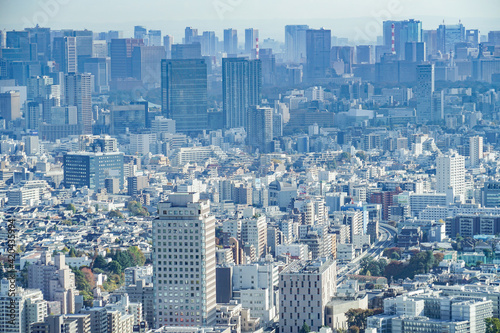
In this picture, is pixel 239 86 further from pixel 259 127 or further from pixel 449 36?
pixel 449 36

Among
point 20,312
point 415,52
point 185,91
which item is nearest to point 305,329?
point 20,312

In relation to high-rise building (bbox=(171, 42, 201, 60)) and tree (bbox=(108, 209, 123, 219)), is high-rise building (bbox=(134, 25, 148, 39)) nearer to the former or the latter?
high-rise building (bbox=(171, 42, 201, 60))

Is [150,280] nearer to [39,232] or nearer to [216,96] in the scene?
[39,232]

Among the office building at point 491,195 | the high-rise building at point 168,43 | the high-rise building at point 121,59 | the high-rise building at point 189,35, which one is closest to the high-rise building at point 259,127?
the high-rise building at point 189,35

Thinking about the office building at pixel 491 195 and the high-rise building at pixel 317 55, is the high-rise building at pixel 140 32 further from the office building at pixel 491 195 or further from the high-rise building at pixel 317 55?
the office building at pixel 491 195

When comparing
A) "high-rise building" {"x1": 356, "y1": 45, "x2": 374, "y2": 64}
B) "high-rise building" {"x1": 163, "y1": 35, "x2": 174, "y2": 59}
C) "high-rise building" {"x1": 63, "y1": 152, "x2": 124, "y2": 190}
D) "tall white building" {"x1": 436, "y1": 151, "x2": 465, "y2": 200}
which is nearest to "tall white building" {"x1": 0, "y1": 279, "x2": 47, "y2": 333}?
"tall white building" {"x1": 436, "y1": 151, "x2": 465, "y2": 200}
